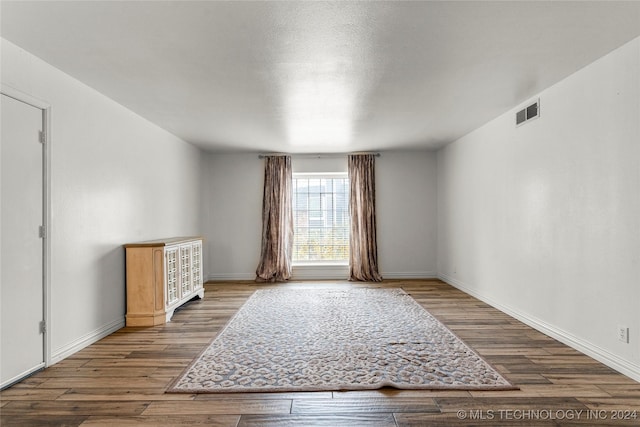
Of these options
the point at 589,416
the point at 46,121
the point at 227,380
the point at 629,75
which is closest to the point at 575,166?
the point at 629,75

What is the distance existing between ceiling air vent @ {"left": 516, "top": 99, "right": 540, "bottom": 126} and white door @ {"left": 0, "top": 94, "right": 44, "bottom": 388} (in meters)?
4.62

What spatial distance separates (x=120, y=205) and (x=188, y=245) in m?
1.24

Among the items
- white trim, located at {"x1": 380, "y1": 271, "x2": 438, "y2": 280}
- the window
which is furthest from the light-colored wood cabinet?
white trim, located at {"x1": 380, "y1": 271, "x2": 438, "y2": 280}

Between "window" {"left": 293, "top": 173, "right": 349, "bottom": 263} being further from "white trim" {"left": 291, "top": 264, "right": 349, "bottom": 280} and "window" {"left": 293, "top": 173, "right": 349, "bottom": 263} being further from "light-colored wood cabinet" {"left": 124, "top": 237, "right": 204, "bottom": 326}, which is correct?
"light-colored wood cabinet" {"left": 124, "top": 237, "right": 204, "bottom": 326}

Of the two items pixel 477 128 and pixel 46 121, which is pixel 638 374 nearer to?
pixel 477 128

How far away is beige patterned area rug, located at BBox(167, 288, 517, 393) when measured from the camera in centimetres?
268

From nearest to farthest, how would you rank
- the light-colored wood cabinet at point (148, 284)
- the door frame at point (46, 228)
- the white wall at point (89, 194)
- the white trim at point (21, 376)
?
the white trim at point (21, 376), the door frame at point (46, 228), the white wall at point (89, 194), the light-colored wood cabinet at point (148, 284)

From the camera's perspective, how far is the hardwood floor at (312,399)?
2.23 meters

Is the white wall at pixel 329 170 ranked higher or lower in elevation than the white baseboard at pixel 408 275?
higher

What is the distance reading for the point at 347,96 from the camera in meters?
3.92

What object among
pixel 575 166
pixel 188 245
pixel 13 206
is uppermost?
pixel 575 166

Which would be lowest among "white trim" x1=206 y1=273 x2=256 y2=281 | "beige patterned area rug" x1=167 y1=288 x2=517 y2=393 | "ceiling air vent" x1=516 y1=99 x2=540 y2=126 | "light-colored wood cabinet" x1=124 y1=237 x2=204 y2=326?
"beige patterned area rug" x1=167 y1=288 x2=517 y2=393

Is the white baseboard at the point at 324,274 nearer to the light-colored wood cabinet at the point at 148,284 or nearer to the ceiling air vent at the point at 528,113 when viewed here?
the light-colored wood cabinet at the point at 148,284

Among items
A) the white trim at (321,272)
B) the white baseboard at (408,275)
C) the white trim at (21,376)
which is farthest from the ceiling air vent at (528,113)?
the white trim at (21,376)
